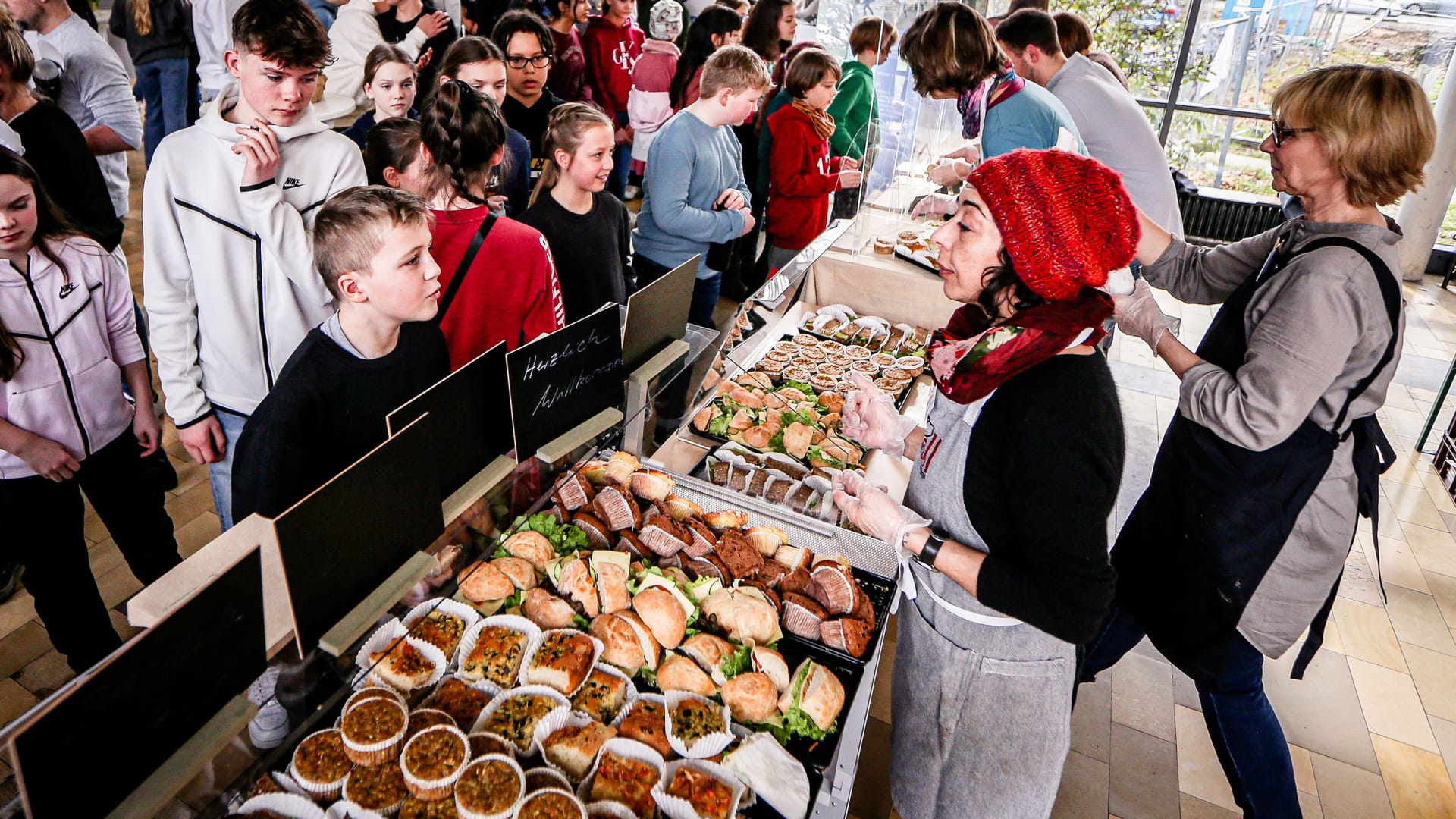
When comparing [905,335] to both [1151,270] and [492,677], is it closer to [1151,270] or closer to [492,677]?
[1151,270]

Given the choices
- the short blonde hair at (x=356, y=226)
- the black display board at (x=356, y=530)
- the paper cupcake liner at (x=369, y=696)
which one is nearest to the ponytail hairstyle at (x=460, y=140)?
the short blonde hair at (x=356, y=226)

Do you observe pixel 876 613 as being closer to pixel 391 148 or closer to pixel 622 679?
pixel 622 679

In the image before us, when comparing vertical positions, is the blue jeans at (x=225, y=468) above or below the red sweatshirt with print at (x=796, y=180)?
below

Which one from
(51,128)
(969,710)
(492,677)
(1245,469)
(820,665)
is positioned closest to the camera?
(492,677)

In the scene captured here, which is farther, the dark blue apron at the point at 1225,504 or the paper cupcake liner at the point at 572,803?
the dark blue apron at the point at 1225,504

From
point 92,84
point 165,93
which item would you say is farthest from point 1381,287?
point 165,93

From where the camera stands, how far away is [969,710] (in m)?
1.75

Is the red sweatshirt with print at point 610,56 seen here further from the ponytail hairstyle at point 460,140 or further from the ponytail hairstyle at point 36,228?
the ponytail hairstyle at point 36,228

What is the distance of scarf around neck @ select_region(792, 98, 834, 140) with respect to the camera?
14.4 feet

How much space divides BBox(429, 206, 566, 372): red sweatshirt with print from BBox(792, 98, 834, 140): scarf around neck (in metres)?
2.55

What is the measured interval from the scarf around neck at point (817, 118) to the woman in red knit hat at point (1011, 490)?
3091 mm

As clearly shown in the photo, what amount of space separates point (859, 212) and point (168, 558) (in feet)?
11.4

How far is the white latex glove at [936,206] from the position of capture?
4.28m

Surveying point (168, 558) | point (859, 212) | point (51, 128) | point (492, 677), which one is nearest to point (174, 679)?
point (492, 677)
